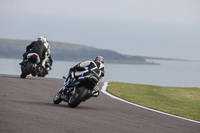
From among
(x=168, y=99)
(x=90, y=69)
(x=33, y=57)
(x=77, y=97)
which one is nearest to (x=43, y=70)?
(x=33, y=57)

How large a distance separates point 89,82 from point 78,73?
22.6 inches

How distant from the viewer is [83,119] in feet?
35.9

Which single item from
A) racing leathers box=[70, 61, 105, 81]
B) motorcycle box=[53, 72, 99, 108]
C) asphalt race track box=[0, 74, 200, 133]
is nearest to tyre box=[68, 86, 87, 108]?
motorcycle box=[53, 72, 99, 108]

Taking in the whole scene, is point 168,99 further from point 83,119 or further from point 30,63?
point 83,119

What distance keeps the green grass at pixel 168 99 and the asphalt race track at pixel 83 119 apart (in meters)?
1.22

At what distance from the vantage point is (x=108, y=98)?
17156mm

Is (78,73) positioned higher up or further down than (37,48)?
further down

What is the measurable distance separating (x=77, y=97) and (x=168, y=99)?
7473 mm

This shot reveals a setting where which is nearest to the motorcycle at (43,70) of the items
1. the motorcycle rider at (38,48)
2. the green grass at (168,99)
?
the motorcycle rider at (38,48)

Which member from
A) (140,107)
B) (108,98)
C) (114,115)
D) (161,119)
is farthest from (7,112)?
(108,98)

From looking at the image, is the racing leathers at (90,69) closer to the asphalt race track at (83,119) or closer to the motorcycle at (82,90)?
the motorcycle at (82,90)

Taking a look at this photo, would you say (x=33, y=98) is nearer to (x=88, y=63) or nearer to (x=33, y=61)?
(x=88, y=63)

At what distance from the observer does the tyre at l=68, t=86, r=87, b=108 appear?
42.1 feet

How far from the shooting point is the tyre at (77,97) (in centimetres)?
1282
